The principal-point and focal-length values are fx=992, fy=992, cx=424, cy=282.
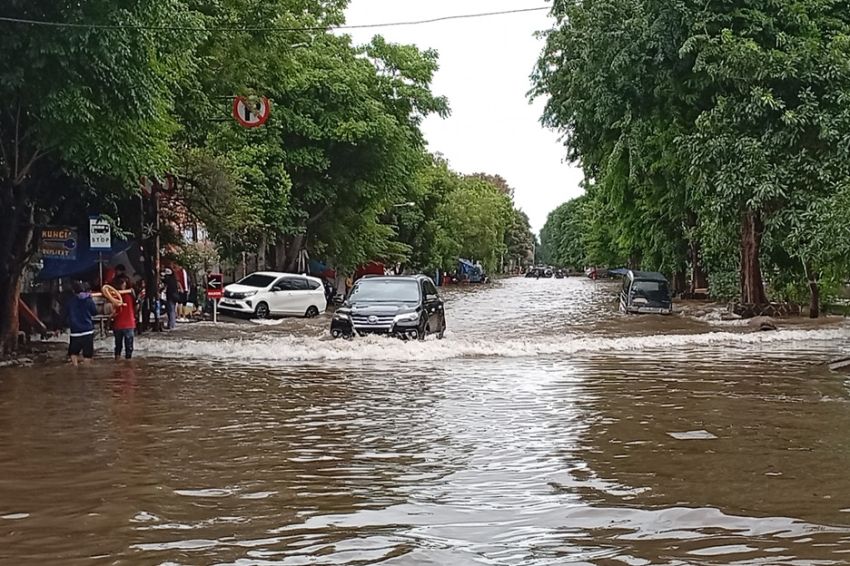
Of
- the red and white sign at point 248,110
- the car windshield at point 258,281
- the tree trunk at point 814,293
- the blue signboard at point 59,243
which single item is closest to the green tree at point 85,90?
the blue signboard at point 59,243

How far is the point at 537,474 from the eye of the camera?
28.4 feet

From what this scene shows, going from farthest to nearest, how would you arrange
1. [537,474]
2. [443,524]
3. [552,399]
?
[552,399]
[537,474]
[443,524]

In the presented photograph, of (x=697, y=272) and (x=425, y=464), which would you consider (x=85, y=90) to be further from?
(x=697, y=272)

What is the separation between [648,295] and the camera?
1457 inches

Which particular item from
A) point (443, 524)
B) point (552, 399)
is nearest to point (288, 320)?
point (552, 399)

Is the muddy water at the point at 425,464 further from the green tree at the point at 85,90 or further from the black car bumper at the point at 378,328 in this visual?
the green tree at the point at 85,90

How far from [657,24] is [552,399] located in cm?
1656

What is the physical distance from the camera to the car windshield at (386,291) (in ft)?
73.7

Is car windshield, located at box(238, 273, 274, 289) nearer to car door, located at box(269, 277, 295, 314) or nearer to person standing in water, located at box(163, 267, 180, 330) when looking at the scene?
car door, located at box(269, 277, 295, 314)

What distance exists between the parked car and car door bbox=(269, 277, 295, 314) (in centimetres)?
1270

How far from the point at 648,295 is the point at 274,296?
45.3 ft

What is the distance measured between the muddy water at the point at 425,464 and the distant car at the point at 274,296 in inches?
601

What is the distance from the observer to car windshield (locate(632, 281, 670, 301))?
36938 millimetres

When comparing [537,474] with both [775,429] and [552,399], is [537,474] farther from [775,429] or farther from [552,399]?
[552,399]
